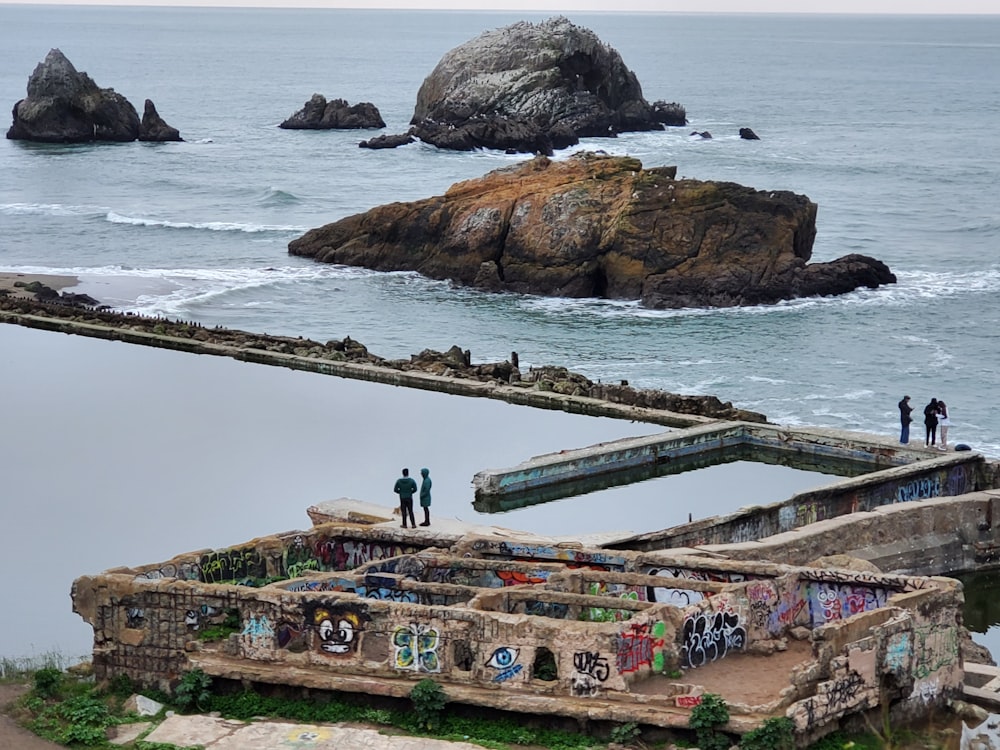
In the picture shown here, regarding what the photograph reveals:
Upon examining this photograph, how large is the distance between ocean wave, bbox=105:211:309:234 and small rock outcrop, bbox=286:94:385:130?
42.2 meters

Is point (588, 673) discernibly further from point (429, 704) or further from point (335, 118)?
point (335, 118)

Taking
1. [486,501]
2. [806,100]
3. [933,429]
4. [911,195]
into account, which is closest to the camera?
[486,501]

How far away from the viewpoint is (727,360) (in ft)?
161

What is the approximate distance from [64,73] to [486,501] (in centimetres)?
8387

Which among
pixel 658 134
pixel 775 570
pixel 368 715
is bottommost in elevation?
pixel 368 715

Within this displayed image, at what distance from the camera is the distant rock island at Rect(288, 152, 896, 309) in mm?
54656

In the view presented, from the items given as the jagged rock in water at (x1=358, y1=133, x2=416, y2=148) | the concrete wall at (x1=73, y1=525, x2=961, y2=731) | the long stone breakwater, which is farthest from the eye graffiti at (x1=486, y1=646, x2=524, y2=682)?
the jagged rock in water at (x1=358, y1=133, x2=416, y2=148)

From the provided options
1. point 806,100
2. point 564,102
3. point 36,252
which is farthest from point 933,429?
point 806,100

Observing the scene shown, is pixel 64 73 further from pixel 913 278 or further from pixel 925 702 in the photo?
pixel 925 702

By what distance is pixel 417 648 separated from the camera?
18844mm

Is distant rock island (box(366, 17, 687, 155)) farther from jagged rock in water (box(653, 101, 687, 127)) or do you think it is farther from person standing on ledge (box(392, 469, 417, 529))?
person standing on ledge (box(392, 469, 417, 529))

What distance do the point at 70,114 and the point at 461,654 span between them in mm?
97275

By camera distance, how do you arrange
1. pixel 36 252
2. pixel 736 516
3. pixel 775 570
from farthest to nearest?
pixel 36 252
pixel 736 516
pixel 775 570

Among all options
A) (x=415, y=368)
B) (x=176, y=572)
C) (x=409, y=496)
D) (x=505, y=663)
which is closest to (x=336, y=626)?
(x=505, y=663)
